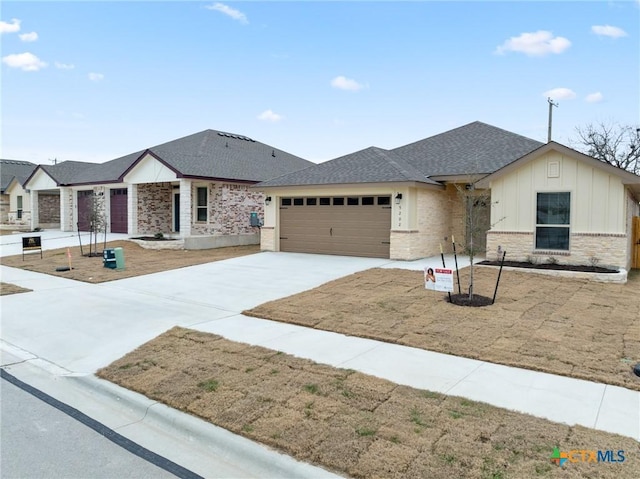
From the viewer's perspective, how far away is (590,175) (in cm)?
1317

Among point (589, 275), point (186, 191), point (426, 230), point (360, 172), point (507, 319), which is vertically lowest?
point (507, 319)

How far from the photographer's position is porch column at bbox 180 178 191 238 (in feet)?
68.9

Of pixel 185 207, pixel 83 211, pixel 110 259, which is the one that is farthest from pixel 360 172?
pixel 83 211

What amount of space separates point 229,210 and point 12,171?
2811 cm

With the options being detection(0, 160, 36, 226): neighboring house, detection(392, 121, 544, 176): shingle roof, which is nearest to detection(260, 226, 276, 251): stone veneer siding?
detection(392, 121, 544, 176): shingle roof

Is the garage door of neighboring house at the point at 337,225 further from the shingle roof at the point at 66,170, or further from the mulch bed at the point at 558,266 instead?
Answer: the shingle roof at the point at 66,170

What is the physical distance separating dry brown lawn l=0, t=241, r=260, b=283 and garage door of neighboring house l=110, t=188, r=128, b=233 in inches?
205

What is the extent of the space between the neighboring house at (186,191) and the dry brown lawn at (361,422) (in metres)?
16.1

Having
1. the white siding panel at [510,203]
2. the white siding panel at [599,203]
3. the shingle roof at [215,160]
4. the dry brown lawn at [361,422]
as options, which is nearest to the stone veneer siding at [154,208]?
the shingle roof at [215,160]

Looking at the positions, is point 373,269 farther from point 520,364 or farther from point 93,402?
point 93,402

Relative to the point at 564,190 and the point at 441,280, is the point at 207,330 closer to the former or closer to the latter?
the point at 441,280

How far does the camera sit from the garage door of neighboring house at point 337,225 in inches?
645

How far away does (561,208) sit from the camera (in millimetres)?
13672

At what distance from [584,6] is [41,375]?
51.0 ft
